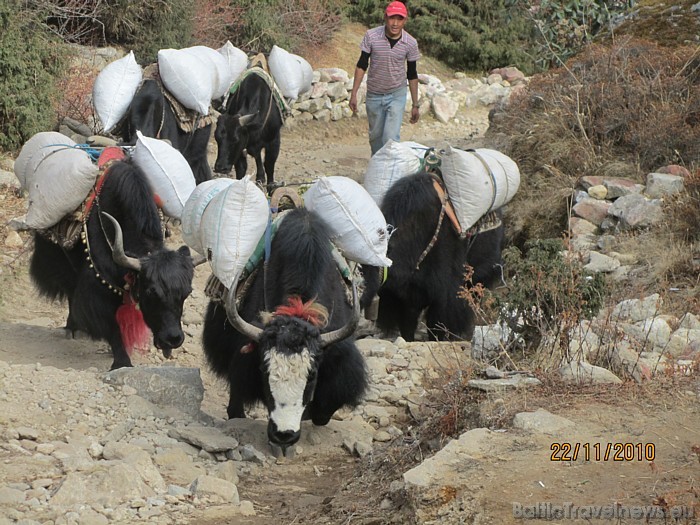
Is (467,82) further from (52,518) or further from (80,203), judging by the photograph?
(52,518)

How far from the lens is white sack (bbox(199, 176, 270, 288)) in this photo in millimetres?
4562

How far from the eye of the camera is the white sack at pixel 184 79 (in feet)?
26.5

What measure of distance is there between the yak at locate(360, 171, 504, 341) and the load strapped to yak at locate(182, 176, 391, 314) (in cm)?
72

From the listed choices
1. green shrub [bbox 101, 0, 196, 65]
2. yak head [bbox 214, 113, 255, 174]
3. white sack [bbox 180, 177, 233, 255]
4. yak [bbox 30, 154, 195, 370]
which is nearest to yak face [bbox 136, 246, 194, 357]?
yak [bbox 30, 154, 195, 370]

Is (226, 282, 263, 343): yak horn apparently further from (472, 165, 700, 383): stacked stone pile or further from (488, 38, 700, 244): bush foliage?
(488, 38, 700, 244): bush foliage

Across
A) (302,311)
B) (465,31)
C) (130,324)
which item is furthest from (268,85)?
(465,31)

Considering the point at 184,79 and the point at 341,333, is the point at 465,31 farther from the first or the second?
the point at 341,333

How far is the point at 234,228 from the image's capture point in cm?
457

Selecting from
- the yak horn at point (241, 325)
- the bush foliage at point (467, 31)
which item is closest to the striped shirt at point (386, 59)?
the yak horn at point (241, 325)

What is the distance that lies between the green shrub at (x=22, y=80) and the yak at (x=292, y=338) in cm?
529

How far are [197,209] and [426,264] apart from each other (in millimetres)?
1861

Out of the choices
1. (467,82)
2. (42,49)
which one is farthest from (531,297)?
(467,82)

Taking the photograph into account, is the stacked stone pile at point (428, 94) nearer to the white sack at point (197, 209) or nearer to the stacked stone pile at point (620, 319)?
the stacked stone pile at point (620, 319)
